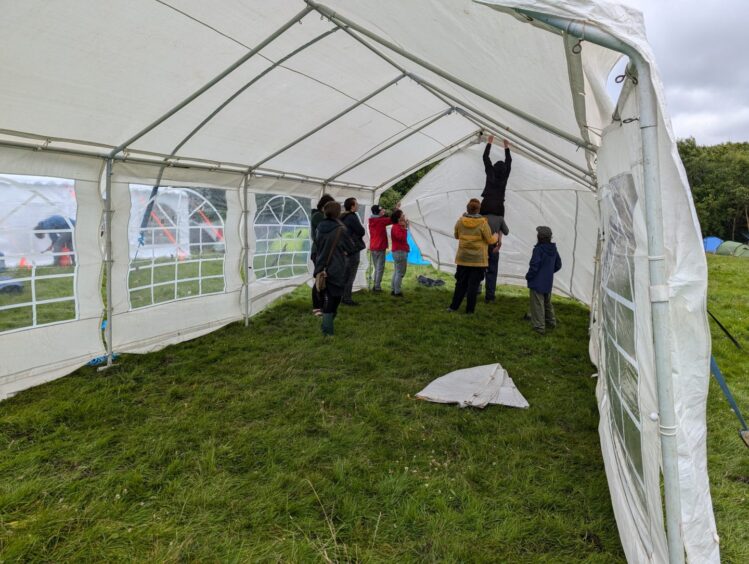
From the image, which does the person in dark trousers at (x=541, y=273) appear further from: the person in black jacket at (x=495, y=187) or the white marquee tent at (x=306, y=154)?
the person in black jacket at (x=495, y=187)

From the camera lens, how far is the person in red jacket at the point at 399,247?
315 inches

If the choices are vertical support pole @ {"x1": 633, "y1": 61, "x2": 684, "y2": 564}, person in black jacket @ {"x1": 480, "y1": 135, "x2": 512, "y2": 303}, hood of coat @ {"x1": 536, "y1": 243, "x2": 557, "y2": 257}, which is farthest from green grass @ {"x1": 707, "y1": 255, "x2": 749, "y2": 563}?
person in black jacket @ {"x1": 480, "y1": 135, "x2": 512, "y2": 303}

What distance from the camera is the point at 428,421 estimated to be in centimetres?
332

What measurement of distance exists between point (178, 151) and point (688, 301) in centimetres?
475

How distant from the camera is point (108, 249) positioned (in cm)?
429

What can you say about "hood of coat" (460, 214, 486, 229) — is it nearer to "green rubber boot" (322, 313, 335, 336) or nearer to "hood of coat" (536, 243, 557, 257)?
"hood of coat" (536, 243, 557, 257)

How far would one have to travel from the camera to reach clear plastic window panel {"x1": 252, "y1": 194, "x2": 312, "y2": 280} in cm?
641

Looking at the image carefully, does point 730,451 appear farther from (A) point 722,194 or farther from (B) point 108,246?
(A) point 722,194

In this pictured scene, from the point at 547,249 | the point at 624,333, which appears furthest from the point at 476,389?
the point at 547,249

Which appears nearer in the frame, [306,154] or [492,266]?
[306,154]

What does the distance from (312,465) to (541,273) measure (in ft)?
13.6

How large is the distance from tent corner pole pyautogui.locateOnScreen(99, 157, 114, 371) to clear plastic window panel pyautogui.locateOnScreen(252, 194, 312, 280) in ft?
7.00

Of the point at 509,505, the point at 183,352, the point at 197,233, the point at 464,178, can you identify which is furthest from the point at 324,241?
the point at 464,178

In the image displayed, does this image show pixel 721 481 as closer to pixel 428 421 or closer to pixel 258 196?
pixel 428 421
